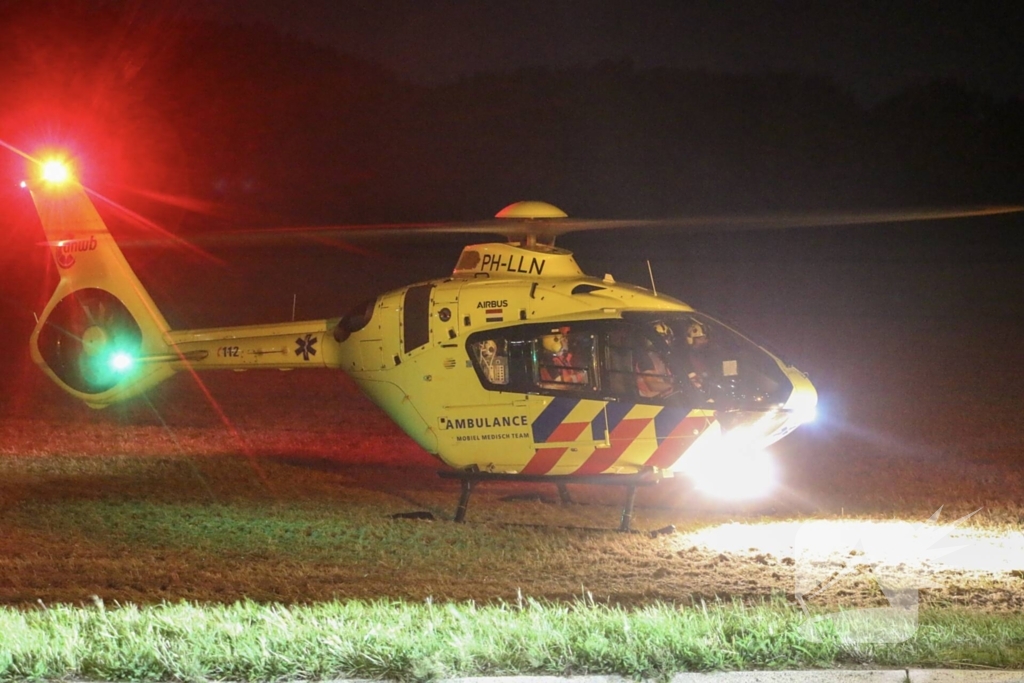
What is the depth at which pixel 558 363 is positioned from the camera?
9758 mm

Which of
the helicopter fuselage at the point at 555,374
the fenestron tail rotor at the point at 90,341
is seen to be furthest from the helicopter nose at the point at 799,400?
the fenestron tail rotor at the point at 90,341

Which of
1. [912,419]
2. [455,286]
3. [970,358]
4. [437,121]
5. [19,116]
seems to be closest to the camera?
[455,286]

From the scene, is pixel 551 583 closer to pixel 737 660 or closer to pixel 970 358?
pixel 737 660

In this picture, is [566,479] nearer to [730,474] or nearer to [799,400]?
[730,474]

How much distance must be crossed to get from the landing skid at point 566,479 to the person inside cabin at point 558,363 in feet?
2.58

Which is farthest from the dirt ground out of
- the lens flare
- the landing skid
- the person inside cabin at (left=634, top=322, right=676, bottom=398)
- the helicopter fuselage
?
the lens flare

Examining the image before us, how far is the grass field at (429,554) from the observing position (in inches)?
205

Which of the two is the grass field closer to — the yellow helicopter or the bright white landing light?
the bright white landing light

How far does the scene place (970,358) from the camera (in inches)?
805

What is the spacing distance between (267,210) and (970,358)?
30.2m

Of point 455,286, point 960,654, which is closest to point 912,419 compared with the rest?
point 455,286

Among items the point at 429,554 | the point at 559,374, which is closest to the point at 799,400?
the point at 559,374

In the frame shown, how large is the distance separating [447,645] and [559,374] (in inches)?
184

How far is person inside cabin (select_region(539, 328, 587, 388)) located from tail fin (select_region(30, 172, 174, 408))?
4667 mm
